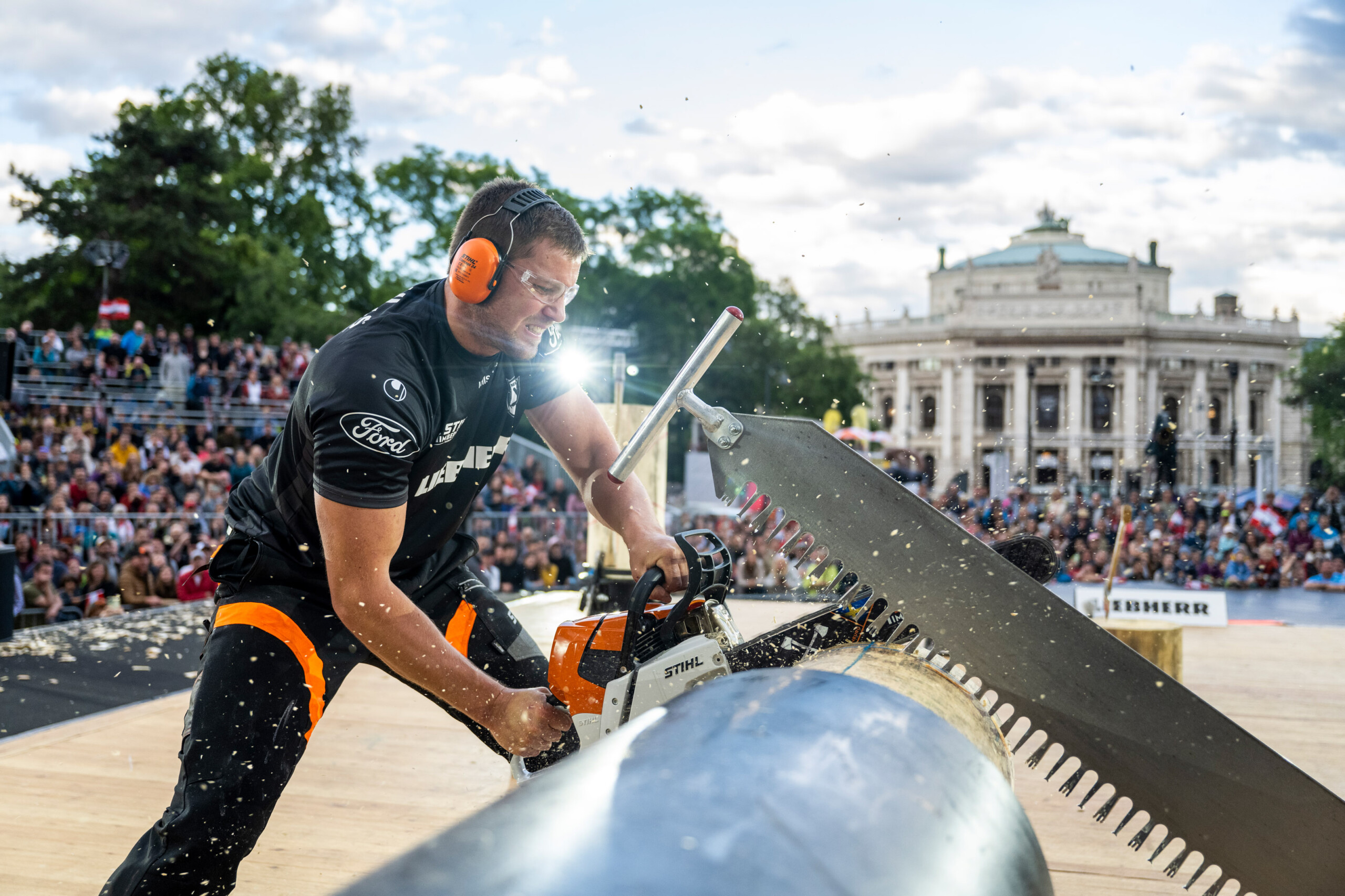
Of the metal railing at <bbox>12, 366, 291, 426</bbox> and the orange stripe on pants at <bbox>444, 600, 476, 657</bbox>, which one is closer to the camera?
the orange stripe on pants at <bbox>444, 600, 476, 657</bbox>

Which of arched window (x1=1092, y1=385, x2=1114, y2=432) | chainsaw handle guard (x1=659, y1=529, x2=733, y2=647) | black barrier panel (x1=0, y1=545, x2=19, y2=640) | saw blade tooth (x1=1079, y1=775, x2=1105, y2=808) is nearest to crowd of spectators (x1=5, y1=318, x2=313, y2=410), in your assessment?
black barrier panel (x1=0, y1=545, x2=19, y2=640)

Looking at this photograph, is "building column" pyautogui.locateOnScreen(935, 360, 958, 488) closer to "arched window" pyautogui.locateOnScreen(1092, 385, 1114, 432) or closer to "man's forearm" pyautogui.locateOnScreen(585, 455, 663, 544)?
"arched window" pyautogui.locateOnScreen(1092, 385, 1114, 432)

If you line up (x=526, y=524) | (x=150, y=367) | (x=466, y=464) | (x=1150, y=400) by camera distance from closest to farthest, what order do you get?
1. (x=466, y=464)
2. (x=526, y=524)
3. (x=150, y=367)
4. (x=1150, y=400)

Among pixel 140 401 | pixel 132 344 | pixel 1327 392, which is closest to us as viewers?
pixel 140 401

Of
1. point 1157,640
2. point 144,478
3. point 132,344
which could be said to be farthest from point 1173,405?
point 1157,640

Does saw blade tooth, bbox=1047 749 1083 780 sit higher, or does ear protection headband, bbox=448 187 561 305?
ear protection headband, bbox=448 187 561 305

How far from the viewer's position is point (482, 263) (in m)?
2.23

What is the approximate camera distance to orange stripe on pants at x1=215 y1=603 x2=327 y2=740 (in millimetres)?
2312

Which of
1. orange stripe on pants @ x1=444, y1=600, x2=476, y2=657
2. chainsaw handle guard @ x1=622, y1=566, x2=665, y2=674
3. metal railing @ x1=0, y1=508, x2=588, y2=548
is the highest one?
chainsaw handle guard @ x1=622, y1=566, x2=665, y2=674

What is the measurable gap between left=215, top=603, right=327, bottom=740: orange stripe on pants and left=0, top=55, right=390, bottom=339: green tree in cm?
2860

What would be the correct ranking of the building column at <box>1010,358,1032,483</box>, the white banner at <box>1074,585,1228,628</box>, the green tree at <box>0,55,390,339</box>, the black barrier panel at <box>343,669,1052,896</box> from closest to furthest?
the black barrier panel at <box>343,669,1052,896</box>, the white banner at <box>1074,585,1228,628</box>, the green tree at <box>0,55,390,339</box>, the building column at <box>1010,358,1032,483</box>

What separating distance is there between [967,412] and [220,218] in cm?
6058

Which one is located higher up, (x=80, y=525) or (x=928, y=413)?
(x=928, y=413)

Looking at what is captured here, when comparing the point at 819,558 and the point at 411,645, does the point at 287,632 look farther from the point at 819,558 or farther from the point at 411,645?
the point at 819,558
